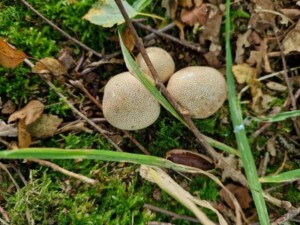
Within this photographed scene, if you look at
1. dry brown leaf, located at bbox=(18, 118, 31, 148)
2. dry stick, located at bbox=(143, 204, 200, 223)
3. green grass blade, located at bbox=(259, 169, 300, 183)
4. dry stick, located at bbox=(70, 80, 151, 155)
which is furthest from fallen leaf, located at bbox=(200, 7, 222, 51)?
dry brown leaf, located at bbox=(18, 118, 31, 148)

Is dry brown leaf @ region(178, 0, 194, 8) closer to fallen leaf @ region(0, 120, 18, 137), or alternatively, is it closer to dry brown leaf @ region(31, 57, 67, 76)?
dry brown leaf @ region(31, 57, 67, 76)

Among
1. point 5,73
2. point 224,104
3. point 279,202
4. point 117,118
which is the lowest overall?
point 279,202

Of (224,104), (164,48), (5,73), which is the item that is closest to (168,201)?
(224,104)

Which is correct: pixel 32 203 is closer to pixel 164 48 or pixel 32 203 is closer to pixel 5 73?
pixel 5 73

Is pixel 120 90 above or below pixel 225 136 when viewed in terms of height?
above

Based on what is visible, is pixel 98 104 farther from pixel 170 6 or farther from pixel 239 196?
pixel 239 196

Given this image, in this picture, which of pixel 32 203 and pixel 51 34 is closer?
pixel 32 203

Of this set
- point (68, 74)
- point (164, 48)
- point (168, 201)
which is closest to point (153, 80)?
point (164, 48)
